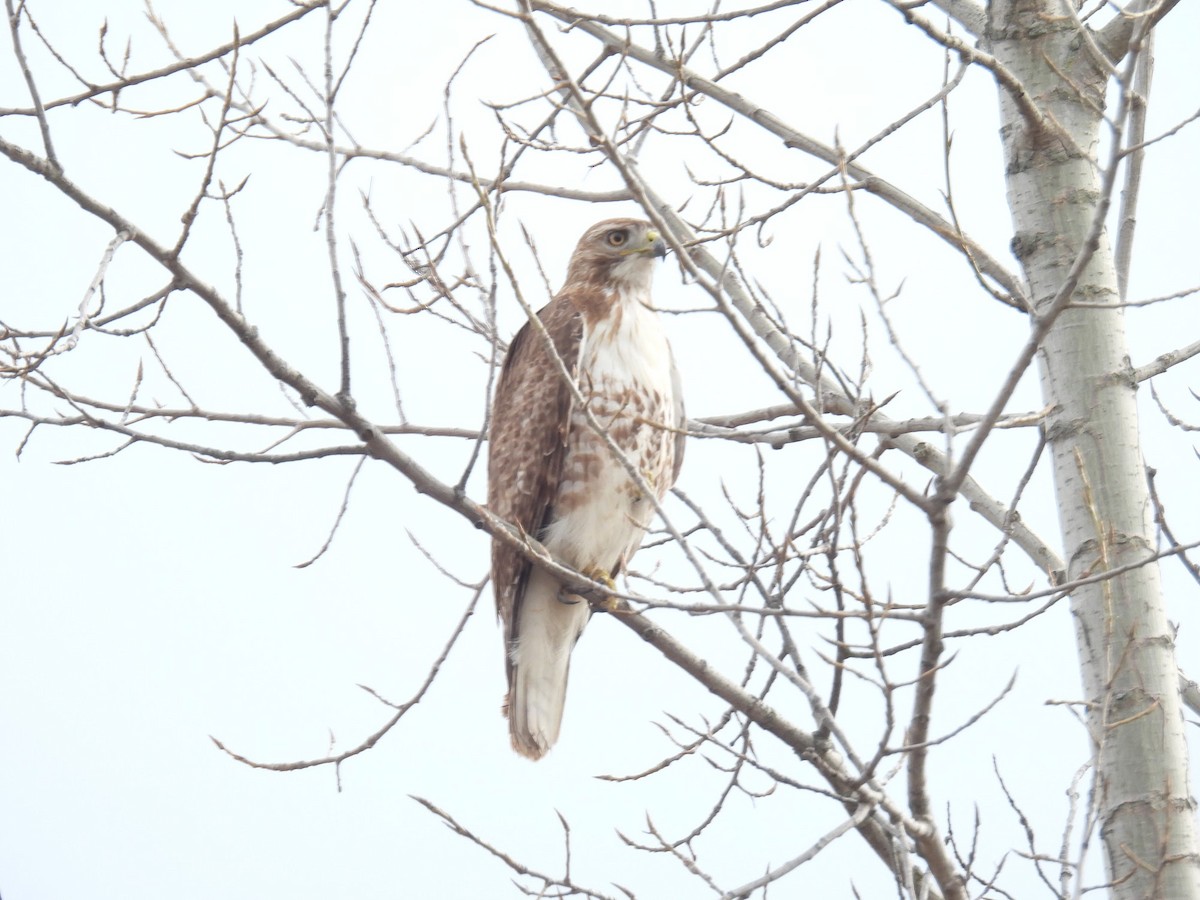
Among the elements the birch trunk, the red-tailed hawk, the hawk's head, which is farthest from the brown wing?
the birch trunk

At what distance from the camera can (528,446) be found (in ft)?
14.6

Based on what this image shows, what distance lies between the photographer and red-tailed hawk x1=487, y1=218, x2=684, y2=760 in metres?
4.36

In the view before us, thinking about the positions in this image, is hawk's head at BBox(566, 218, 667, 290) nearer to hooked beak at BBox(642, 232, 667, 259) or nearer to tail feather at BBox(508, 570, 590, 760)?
hooked beak at BBox(642, 232, 667, 259)

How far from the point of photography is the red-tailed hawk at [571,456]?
436 cm

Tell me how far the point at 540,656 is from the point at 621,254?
1.47 m

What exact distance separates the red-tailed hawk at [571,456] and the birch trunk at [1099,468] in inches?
51.0

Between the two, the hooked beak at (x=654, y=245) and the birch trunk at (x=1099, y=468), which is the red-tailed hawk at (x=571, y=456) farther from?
the birch trunk at (x=1099, y=468)

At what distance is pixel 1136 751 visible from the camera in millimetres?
3219

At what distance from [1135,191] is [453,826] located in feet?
8.96

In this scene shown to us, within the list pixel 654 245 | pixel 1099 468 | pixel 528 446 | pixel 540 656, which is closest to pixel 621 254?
pixel 654 245

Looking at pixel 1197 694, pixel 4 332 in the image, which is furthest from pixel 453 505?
pixel 1197 694

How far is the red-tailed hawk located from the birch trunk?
130 cm

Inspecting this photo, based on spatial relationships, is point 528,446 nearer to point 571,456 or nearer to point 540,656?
point 571,456

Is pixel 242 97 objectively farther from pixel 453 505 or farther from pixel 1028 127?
pixel 1028 127
